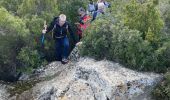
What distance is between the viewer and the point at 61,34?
13.2 m

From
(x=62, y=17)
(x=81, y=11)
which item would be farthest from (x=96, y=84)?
(x=81, y=11)

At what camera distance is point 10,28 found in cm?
1262

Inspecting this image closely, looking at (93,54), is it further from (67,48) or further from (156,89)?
(156,89)

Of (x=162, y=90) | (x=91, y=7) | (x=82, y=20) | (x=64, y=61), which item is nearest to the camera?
(x=162, y=90)

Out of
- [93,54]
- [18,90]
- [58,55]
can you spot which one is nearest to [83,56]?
[93,54]

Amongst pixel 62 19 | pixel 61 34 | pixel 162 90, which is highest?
pixel 62 19

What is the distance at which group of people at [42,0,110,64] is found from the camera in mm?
13031

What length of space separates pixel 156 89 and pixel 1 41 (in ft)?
17.4

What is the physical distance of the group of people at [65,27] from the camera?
1303 centimetres

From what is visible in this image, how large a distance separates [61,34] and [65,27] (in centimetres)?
31

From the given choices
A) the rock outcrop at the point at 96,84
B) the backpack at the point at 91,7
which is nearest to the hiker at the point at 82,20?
the backpack at the point at 91,7

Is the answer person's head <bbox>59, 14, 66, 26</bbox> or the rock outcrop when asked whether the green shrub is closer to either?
the rock outcrop

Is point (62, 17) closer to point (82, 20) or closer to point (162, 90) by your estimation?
point (82, 20)

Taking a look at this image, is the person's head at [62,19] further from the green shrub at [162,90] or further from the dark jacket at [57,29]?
the green shrub at [162,90]
